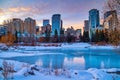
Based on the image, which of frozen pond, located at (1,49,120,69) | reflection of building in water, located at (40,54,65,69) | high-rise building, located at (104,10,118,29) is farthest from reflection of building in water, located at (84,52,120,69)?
high-rise building, located at (104,10,118,29)

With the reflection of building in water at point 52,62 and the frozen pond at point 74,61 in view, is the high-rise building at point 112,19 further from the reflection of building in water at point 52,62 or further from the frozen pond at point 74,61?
the reflection of building in water at point 52,62

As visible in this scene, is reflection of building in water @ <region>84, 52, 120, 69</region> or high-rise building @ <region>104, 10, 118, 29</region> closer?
high-rise building @ <region>104, 10, 118, 29</region>

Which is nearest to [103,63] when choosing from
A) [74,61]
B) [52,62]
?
[74,61]

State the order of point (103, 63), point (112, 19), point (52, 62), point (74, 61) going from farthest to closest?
point (74, 61) → point (52, 62) → point (103, 63) → point (112, 19)

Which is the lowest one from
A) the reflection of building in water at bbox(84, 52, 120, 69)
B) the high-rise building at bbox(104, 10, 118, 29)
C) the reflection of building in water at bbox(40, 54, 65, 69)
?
the reflection of building in water at bbox(84, 52, 120, 69)

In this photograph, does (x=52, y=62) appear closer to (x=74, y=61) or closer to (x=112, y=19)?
(x=74, y=61)

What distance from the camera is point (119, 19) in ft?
43.5

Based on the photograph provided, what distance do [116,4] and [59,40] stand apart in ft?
449

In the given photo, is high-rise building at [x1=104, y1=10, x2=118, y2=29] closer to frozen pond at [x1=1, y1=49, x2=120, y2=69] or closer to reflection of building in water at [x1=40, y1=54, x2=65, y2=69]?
frozen pond at [x1=1, y1=49, x2=120, y2=69]

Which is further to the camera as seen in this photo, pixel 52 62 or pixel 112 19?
pixel 52 62

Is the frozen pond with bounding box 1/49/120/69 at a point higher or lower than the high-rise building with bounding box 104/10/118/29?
lower

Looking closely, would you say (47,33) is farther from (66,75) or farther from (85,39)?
(66,75)

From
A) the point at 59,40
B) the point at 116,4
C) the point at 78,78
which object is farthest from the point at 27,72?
the point at 59,40

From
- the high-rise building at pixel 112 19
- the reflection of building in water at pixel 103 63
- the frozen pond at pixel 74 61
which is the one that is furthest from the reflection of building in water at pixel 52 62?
the high-rise building at pixel 112 19
